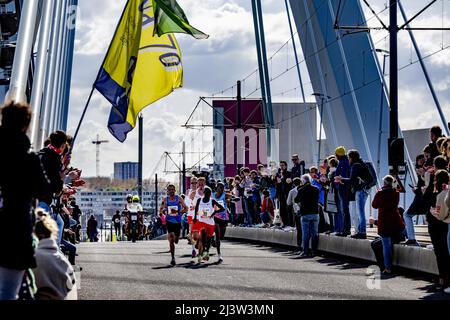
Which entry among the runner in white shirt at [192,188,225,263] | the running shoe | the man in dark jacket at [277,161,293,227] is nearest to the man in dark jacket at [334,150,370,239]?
the runner in white shirt at [192,188,225,263]

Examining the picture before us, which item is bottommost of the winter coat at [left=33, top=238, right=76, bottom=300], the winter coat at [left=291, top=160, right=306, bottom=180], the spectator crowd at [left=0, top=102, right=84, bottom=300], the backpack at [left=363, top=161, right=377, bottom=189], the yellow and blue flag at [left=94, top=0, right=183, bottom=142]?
the winter coat at [left=33, top=238, right=76, bottom=300]

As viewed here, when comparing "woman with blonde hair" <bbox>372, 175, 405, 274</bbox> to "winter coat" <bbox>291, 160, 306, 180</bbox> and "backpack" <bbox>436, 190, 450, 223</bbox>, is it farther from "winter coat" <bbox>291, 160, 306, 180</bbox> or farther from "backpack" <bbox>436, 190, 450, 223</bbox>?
"winter coat" <bbox>291, 160, 306, 180</bbox>

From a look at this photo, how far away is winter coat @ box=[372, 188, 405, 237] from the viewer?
18109 millimetres

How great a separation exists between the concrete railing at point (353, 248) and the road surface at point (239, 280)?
0.76ft

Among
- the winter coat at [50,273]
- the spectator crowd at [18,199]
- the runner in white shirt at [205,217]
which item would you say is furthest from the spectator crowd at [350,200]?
the spectator crowd at [18,199]

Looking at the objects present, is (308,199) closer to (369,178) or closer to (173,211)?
(369,178)

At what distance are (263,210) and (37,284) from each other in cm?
2204

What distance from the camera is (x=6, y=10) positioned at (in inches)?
1256

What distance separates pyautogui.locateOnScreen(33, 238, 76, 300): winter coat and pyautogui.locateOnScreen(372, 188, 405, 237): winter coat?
32.0 feet

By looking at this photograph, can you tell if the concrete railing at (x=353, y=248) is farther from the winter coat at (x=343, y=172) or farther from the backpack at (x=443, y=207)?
the backpack at (x=443, y=207)

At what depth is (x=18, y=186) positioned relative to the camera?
26.3 feet
